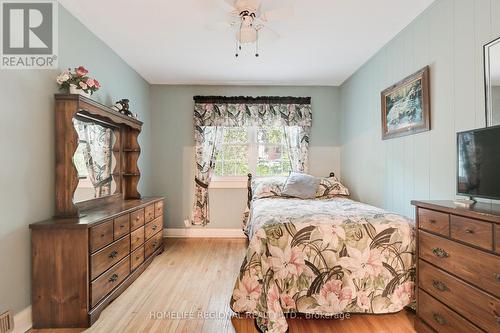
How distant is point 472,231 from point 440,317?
2.03ft

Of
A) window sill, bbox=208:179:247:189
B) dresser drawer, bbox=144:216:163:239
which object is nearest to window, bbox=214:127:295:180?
window sill, bbox=208:179:247:189

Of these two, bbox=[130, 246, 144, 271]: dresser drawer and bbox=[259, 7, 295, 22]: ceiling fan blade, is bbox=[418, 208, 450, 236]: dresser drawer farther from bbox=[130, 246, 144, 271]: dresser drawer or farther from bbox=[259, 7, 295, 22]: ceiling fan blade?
bbox=[130, 246, 144, 271]: dresser drawer

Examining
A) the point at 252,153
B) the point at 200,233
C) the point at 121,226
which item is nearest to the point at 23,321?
the point at 121,226

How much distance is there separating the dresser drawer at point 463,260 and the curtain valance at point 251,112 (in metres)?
2.76

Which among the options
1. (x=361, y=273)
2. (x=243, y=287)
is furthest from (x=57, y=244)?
(x=361, y=273)

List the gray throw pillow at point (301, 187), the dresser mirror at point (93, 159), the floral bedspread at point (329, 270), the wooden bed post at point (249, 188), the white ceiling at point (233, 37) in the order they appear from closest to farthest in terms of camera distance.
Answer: the floral bedspread at point (329, 270) < the white ceiling at point (233, 37) < the dresser mirror at point (93, 159) < the gray throw pillow at point (301, 187) < the wooden bed post at point (249, 188)

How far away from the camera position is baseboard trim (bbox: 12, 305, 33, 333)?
1.76m

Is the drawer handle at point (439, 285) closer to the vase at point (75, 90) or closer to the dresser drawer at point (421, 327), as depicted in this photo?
the dresser drawer at point (421, 327)

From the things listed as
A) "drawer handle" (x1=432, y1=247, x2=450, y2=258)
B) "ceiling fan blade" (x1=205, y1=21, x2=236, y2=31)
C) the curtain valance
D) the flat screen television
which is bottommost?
"drawer handle" (x1=432, y1=247, x2=450, y2=258)

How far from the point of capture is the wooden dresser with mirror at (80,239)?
1872 millimetres

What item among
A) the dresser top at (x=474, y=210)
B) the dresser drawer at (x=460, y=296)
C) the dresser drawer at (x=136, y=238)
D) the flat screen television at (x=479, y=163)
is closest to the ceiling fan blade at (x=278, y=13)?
the flat screen television at (x=479, y=163)

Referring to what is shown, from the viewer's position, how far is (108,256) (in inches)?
85.5

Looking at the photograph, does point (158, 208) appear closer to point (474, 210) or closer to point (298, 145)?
point (298, 145)

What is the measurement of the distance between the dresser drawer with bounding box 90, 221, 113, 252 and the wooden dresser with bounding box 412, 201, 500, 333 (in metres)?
2.39
